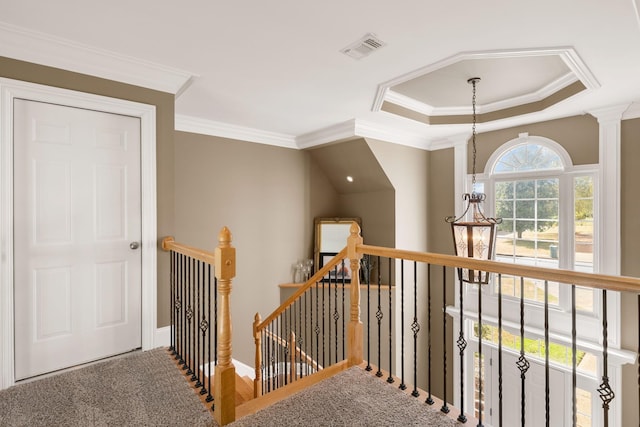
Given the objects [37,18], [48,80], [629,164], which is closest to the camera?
[37,18]

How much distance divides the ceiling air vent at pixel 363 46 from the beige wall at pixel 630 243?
3.12 meters

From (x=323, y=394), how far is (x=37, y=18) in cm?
286

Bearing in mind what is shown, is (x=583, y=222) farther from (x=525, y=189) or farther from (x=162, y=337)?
(x=162, y=337)

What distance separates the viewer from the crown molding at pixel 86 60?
211 cm

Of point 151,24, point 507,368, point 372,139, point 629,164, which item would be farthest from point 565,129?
point 151,24

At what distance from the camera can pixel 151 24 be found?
2037 millimetres

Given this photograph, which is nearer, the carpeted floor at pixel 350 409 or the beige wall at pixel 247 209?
the carpeted floor at pixel 350 409

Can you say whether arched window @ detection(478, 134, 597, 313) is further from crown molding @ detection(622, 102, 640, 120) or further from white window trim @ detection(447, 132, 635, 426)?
crown molding @ detection(622, 102, 640, 120)

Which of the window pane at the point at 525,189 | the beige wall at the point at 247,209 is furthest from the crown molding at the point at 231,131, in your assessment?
the window pane at the point at 525,189

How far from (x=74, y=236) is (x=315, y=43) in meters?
2.21

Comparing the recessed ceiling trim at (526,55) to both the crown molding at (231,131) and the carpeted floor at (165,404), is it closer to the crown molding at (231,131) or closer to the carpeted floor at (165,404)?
the crown molding at (231,131)

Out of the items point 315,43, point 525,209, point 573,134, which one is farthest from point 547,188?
point 315,43

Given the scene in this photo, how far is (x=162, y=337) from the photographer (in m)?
2.73

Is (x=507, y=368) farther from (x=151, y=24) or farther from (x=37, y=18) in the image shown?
(x=37, y=18)
